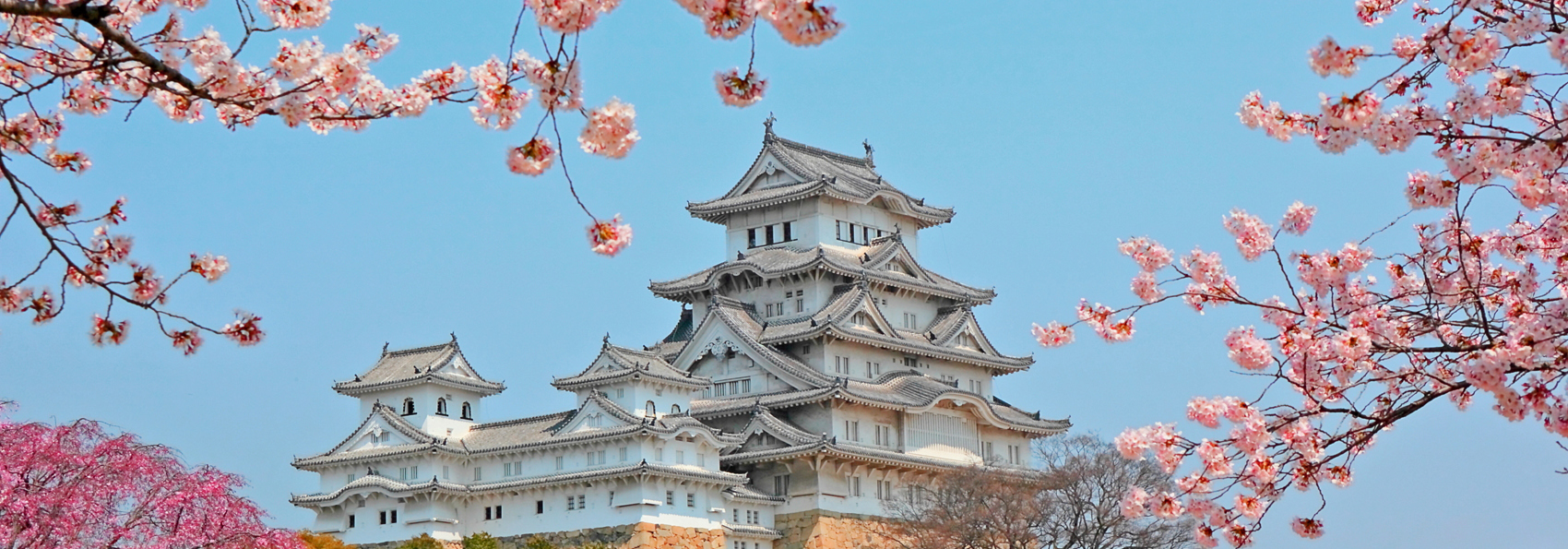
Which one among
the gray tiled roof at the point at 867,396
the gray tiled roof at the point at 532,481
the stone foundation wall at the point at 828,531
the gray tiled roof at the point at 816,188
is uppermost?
the gray tiled roof at the point at 816,188

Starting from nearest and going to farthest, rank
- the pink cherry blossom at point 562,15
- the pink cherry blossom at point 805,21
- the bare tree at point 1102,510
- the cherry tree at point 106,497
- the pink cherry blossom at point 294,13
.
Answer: the pink cherry blossom at point 805,21 → the pink cherry blossom at point 562,15 → the pink cherry blossom at point 294,13 → the cherry tree at point 106,497 → the bare tree at point 1102,510

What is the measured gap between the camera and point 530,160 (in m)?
10.2

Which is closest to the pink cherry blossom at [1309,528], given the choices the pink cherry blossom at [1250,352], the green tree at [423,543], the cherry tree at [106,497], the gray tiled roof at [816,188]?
the pink cherry blossom at [1250,352]

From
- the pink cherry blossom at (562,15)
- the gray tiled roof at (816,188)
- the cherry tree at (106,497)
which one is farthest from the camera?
the gray tiled roof at (816,188)

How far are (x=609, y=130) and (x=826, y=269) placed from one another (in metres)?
46.8

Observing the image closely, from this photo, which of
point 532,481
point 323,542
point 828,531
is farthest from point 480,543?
point 828,531

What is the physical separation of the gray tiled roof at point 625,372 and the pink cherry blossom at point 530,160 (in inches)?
1584

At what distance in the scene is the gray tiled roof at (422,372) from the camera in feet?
172

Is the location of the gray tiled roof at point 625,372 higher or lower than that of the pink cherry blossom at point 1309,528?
higher

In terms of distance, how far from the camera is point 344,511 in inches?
2068

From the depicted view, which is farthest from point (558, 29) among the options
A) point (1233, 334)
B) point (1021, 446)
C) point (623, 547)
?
point (1021, 446)

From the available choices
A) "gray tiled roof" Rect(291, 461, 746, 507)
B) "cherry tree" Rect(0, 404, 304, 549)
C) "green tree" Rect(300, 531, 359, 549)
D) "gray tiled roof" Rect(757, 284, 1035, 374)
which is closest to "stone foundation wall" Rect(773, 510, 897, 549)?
"gray tiled roof" Rect(291, 461, 746, 507)

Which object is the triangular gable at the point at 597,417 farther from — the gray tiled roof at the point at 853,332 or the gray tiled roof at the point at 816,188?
the gray tiled roof at the point at 816,188

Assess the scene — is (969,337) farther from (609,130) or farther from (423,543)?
(609,130)
